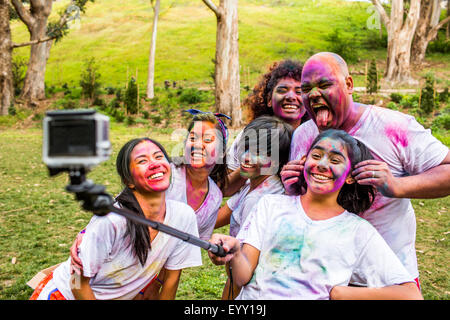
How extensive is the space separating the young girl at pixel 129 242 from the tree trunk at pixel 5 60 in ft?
53.5

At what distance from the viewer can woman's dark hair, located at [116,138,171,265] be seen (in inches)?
105

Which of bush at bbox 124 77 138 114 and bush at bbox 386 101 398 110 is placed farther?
bush at bbox 124 77 138 114

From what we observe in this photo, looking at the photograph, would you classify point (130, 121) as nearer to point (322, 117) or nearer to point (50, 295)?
point (50, 295)

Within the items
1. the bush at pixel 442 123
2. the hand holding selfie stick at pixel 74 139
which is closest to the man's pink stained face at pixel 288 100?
the hand holding selfie stick at pixel 74 139

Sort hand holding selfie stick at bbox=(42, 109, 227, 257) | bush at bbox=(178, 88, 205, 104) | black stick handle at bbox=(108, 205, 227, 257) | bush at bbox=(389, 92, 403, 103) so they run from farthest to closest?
1. bush at bbox=(178, 88, 205, 104)
2. bush at bbox=(389, 92, 403, 103)
3. black stick handle at bbox=(108, 205, 227, 257)
4. hand holding selfie stick at bbox=(42, 109, 227, 257)

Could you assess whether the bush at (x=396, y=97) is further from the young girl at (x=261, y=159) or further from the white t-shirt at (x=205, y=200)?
the white t-shirt at (x=205, y=200)

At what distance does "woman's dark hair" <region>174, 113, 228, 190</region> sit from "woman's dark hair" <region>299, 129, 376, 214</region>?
0.94m

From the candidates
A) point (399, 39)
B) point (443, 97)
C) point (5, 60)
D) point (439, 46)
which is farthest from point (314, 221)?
point (439, 46)

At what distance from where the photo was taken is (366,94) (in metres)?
18.2

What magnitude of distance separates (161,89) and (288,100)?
1948 cm

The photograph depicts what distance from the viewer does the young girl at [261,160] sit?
10.4 feet

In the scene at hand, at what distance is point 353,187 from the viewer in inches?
104

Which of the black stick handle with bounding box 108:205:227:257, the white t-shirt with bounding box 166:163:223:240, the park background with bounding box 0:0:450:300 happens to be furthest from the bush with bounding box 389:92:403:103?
the black stick handle with bounding box 108:205:227:257

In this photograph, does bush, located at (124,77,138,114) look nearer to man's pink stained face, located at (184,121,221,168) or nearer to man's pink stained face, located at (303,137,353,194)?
man's pink stained face, located at (184,121,221,168)
